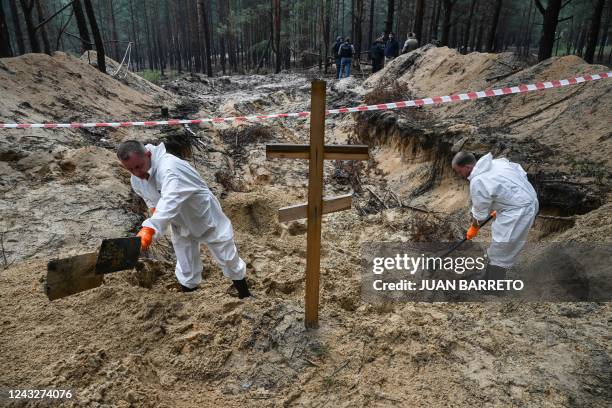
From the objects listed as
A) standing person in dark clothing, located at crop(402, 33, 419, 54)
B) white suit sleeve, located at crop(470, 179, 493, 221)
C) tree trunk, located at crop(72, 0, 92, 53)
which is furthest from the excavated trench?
tree trunk, located at crop(72, 0, 92, 53)

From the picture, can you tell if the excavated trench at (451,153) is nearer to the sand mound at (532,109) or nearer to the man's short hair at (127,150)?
the sand mound at (532,109)

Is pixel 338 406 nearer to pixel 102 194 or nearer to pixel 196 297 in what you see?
pixel 196 297

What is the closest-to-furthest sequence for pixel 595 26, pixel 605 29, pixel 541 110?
pixel 541 110 < pixel 595 26 < pixel 605 29

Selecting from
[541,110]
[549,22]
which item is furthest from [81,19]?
[549,22]

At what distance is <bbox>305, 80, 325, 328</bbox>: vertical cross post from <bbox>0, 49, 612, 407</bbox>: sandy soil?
0.32m

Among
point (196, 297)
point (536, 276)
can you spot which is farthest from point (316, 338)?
point (536, 276)

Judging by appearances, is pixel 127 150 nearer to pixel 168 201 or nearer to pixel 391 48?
pixel 168 201

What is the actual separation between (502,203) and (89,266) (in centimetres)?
389

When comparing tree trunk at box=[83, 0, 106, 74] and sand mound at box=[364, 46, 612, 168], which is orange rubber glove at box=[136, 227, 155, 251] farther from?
tree trunk at box=[83, 0, 106, 74]

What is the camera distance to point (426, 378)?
2.65 metres

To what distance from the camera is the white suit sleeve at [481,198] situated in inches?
152

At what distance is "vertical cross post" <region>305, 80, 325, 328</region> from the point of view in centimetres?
250

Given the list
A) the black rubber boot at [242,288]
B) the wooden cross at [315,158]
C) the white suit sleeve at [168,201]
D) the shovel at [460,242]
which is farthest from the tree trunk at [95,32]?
the shovel at [460,242]

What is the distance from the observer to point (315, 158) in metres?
2.66
